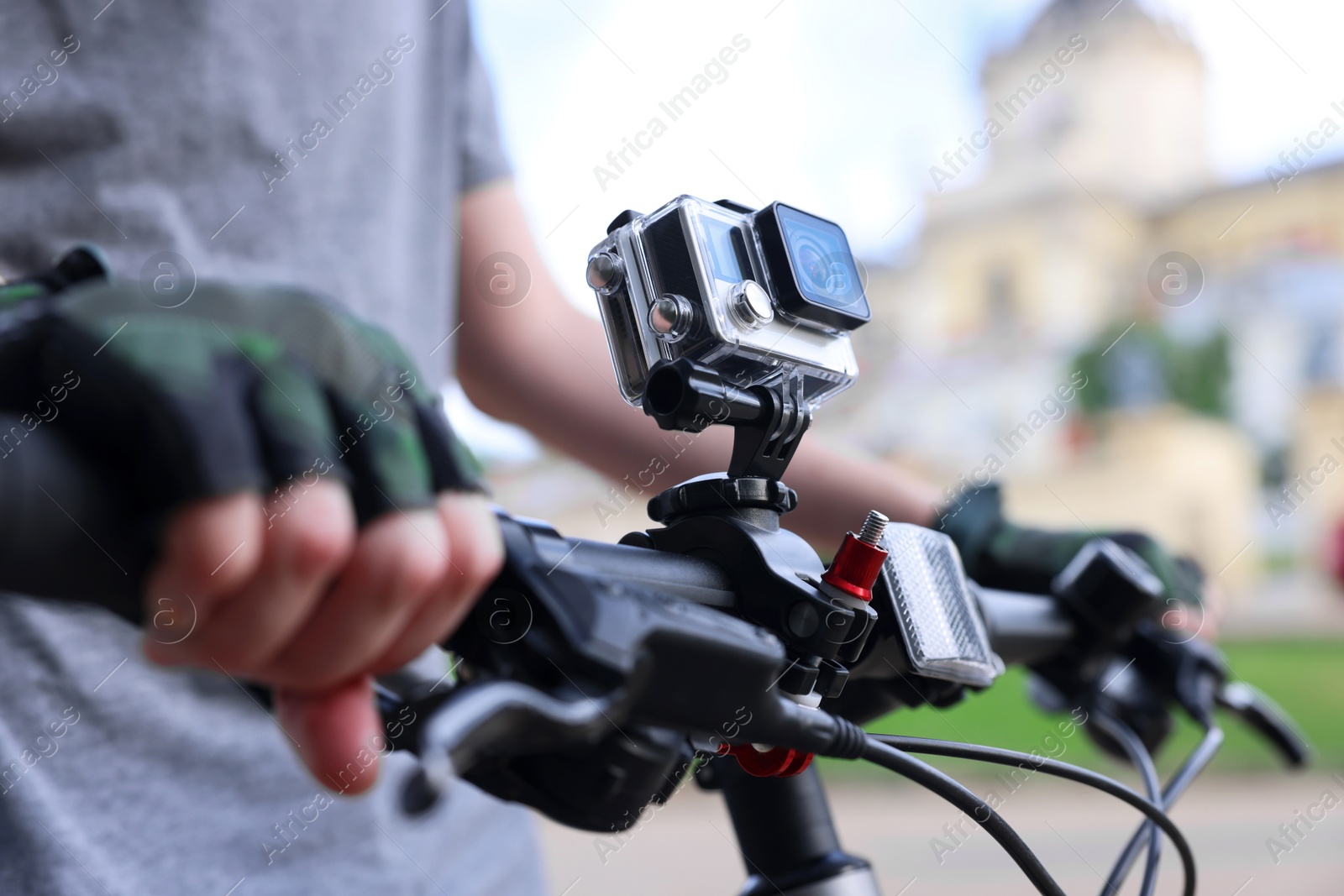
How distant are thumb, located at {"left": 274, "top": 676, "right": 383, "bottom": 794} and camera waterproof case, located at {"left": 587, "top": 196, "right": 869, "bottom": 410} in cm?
20

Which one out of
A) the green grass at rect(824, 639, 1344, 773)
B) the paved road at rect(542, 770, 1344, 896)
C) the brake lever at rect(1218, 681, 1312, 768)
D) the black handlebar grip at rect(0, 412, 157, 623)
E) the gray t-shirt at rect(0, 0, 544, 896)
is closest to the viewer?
the black handlebar grip at rect(0, 412, 157, 623)

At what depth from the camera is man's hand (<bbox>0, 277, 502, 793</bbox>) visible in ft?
0.95

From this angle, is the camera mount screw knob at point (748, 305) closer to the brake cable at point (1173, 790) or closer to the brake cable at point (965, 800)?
the brake cable at point (965, 800)

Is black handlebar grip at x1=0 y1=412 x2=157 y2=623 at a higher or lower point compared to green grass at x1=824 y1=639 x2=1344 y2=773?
higher

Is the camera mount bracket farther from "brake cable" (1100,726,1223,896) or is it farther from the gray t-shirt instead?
the gray t-shirt

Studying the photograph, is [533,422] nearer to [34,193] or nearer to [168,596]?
[34,193]

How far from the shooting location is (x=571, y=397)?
3.57ft

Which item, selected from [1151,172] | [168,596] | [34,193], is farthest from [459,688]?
[1151,172]

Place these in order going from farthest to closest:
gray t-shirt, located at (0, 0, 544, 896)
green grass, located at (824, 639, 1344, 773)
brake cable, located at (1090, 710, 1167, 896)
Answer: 1. green grass, located at (824, 639, 1344, 773)
2. gray t-shirt, located at (0, 0, 544, 896)
3. brake cable, located at (1090, 710, 1167, 896)

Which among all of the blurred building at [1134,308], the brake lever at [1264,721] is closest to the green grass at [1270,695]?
the blurred building at [1134,308]

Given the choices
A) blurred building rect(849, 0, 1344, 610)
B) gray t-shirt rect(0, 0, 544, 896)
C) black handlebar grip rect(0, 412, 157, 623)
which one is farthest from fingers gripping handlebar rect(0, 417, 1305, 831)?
blurred building rect(849, 0, 1344, 610)

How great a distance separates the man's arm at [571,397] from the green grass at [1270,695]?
455cm

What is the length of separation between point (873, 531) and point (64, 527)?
1.02 ft

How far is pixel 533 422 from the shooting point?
3.70ft
